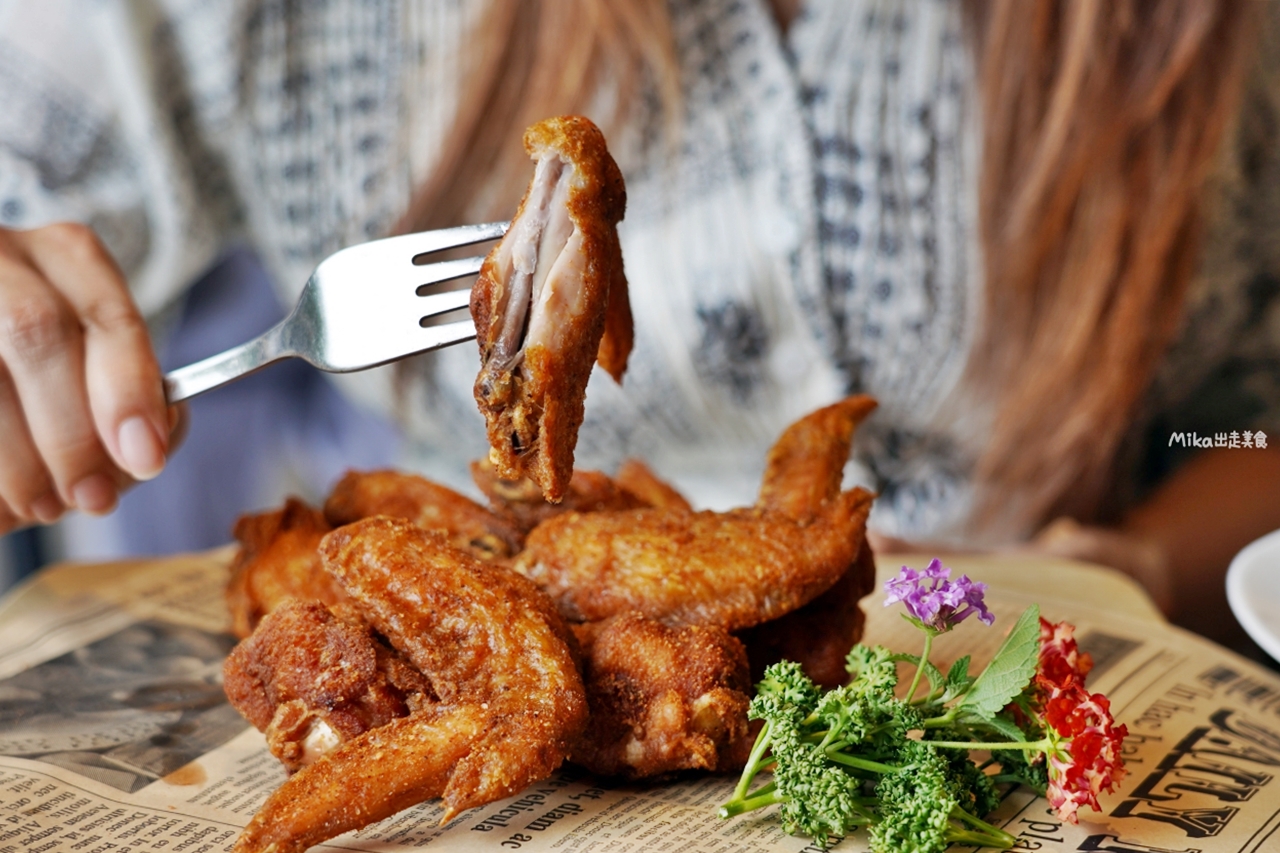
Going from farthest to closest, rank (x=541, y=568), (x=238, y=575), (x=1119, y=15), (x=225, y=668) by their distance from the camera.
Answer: (x=1119, y=15), (x=238, y=575), (x=541, y=568), (x=225, y=668)

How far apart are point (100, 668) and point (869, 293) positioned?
1.56 meters

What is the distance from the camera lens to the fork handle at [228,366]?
128 cm

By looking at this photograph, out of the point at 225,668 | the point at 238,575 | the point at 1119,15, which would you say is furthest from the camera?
the point at 1119,15

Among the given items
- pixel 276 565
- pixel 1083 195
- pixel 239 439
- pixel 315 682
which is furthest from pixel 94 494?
pixel 1083 195

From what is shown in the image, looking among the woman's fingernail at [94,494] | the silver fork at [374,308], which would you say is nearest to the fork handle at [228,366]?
the silver fork at [374,308]

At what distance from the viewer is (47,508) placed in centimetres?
144

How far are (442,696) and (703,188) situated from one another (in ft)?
4.96

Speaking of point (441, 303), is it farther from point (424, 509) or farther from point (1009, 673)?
point (1009, 673)

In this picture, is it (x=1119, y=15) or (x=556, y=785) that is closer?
(x=556, y=785)

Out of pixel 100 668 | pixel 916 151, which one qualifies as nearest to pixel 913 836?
pixel 100 668

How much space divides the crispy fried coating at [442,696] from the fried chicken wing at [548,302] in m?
0.16

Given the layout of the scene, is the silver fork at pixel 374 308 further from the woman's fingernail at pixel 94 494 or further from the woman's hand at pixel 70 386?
the woman's fingernail at pixel 94 494

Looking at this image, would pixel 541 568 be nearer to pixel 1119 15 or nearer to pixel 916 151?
pixel 916 151

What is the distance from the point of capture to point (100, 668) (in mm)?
1477
